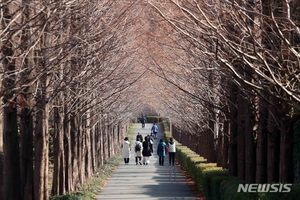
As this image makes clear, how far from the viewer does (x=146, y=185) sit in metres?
27.0

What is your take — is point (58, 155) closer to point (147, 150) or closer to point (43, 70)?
point (43, 70)

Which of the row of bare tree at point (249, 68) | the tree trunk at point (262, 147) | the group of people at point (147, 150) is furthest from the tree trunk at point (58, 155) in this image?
the group of people at point (147, 150)

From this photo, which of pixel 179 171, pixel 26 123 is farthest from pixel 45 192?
pixel 179 171

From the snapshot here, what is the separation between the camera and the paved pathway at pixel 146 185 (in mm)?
22922

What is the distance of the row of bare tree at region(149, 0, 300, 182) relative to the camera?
365 inches

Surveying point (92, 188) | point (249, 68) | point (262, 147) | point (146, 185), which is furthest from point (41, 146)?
point (146, 185)

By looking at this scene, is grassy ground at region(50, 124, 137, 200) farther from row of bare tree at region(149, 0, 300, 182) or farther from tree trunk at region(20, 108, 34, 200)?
row of bare tree at region(149, 0, 300, 182)

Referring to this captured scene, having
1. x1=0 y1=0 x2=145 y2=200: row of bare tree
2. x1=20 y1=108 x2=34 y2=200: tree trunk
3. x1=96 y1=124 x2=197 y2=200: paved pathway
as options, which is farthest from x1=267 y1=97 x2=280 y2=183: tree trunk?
x1=96 y1=124 x2=197 y2=200: paved pathway

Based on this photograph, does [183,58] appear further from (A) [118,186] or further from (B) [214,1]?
(B) [214,1]

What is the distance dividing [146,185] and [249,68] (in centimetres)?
1680

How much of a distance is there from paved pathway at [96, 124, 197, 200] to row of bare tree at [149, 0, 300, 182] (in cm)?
224

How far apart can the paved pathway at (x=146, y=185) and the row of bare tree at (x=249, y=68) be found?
2242 mm

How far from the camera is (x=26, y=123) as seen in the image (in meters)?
14.2

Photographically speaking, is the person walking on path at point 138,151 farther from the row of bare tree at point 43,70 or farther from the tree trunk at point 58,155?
the tree trunk at point 58,155
